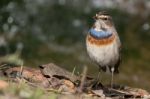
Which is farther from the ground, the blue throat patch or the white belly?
the blue throat patch

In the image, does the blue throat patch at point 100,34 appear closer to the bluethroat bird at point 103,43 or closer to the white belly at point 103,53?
the bluethroat bird at point 103,43

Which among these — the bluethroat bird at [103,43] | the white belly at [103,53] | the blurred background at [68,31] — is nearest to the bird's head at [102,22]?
the bluethroat bird at [103,43]

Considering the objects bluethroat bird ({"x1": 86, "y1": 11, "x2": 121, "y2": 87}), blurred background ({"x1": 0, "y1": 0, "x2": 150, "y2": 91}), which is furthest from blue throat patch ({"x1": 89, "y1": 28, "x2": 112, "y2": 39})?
blurred background ({"x1": 0, "y1": 0, "x2": 150, "y2": 91})

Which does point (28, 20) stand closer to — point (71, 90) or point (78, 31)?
point (78, 31)

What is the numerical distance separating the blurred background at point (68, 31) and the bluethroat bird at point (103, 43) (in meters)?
4.03

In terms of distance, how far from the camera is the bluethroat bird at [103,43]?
7453mm

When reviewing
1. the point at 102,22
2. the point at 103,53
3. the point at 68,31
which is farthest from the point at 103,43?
the point at 68,31

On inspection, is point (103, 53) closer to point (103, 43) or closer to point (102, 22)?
point (103, 43)

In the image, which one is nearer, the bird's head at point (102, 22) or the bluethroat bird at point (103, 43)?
the bluethroat bird at point (103, 43)

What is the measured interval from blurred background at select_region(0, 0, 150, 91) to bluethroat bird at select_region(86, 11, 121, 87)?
403cm

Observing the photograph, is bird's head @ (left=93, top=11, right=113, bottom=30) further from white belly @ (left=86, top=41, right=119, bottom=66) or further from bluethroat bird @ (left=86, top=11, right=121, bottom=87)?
white belly @ (left=86, top=41, right=119, bottom=66)

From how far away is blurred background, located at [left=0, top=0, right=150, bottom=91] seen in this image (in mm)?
12445

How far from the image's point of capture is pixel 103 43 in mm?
7457

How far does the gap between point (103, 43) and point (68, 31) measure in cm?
670
